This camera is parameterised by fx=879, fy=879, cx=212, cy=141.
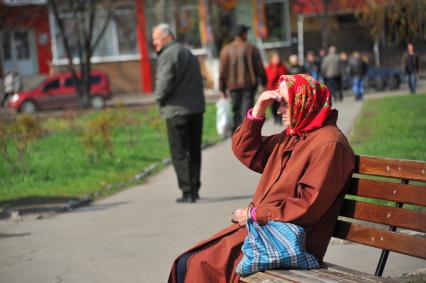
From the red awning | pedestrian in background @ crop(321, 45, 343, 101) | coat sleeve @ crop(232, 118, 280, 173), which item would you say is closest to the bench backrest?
coat sleeve @ crop(232, 118, 280, 173)

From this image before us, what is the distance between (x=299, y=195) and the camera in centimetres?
493

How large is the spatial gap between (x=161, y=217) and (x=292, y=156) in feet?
15.6

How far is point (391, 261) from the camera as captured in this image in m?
→ 6.80

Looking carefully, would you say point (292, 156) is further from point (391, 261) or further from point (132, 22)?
point (132, 22)

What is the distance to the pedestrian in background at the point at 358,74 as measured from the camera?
1184 inches

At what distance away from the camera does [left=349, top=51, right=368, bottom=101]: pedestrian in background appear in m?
30.1

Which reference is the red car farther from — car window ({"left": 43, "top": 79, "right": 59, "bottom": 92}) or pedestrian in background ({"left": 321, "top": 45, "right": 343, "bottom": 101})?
pedestrian in background ({"left": 321, "top": 45, "right": 343, "bottom": 101})

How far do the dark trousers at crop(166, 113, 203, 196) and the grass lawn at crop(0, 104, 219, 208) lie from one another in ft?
6.20

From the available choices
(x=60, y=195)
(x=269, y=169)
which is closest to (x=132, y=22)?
(x=60, y=195)

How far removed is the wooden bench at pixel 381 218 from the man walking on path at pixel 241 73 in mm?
9662

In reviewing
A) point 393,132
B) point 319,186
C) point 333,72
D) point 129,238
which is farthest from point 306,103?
point 333,72

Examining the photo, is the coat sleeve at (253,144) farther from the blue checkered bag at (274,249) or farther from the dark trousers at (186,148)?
the dark trousers at (186,148)

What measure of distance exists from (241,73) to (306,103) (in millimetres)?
9970

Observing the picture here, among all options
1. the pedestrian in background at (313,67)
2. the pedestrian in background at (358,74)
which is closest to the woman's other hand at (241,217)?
the pedestrian in background at (358,74)
